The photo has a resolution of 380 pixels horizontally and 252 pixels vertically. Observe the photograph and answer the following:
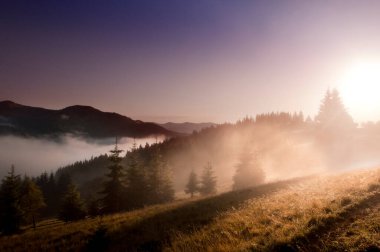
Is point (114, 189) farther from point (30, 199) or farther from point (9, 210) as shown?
point (30, 199)

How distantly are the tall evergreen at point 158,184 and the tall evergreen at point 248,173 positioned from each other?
44.9 ft

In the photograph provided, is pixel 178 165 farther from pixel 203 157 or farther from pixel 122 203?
pixel 122 203

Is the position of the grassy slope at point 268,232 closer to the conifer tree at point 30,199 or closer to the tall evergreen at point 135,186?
the tall evergreen at point 135,186

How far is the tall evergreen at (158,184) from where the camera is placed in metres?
49.5

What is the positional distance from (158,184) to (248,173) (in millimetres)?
17630

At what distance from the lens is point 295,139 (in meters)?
119

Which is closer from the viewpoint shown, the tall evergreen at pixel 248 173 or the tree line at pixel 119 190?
the tree line at pixel 119 190

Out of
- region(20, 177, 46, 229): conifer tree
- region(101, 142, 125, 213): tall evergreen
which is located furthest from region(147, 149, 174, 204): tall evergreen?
region(20, 177, 46, 229): conifer tree

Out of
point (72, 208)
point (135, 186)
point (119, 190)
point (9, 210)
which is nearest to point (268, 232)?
point (119, 190)

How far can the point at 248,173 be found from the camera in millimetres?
50844

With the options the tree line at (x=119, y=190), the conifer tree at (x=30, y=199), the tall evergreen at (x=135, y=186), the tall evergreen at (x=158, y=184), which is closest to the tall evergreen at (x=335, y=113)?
the tree line at (x=119, y=190)

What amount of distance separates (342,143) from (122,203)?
2454 inches

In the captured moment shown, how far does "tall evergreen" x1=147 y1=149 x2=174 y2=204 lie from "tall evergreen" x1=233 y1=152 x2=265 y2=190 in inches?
539

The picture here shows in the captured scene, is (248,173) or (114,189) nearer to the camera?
(114,189)
